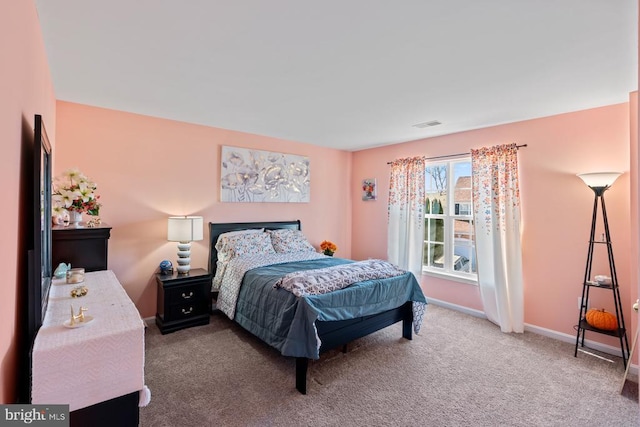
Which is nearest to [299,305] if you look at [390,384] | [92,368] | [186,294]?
[390,384]

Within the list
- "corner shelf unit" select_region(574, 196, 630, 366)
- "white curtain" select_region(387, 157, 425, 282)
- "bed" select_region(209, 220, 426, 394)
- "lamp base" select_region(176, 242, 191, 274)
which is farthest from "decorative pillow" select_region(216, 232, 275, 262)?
"corner shelf unit" select_region(574, 196, 630, 366)

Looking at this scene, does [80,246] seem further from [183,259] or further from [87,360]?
[87,360]

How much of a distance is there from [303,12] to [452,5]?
0.77 metres

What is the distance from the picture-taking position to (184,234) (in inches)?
131

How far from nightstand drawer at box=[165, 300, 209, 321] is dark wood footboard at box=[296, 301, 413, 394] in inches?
64.6

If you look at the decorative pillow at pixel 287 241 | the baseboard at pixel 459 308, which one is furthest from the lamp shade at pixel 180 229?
the baseboard at pixel 459 308

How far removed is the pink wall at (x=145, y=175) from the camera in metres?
3.07

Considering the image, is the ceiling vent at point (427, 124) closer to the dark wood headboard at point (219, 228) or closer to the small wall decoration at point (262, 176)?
the small wall decoration at point (262, 176)

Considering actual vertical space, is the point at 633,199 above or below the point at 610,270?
above

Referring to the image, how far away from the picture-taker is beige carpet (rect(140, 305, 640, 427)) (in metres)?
1.98

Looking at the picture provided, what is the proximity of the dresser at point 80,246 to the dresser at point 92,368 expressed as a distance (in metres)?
1.07

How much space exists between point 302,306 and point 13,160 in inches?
70.6

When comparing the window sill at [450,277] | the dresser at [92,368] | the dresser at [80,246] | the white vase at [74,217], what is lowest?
the window sill at [450,277]

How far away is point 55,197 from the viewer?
2250 mm
